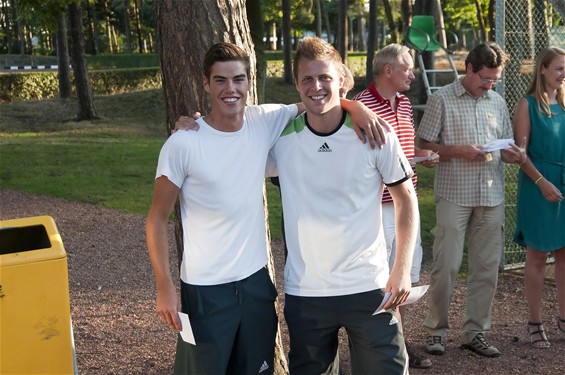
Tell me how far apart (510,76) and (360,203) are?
16.7ft

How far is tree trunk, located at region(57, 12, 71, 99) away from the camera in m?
24.9

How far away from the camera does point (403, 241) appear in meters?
3.70

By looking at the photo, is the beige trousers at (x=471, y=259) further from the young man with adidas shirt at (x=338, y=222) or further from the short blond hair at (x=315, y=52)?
the short blond hair at (x=315, y=52)

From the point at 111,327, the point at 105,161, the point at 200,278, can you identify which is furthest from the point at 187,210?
the point at 105,161

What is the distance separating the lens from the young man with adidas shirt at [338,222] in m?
3.62

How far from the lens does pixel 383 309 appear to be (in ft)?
11.8

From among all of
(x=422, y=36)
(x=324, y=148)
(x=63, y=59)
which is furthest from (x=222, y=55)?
(x=63, y=59)

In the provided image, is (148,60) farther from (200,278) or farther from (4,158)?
(200,278)

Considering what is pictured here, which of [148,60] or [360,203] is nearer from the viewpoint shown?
[360,203]

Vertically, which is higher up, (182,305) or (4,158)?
(182,305)

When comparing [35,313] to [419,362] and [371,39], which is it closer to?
[419,362]

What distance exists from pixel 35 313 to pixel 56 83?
30402mm

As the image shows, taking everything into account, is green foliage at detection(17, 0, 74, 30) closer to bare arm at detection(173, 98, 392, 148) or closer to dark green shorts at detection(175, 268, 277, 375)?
bare arm at detection(173, 98, 392, 148)

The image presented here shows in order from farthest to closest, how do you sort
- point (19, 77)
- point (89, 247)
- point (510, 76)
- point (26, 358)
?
point (19, 77) → point (89, 247) → point (510, 76) → point (26, 358)
